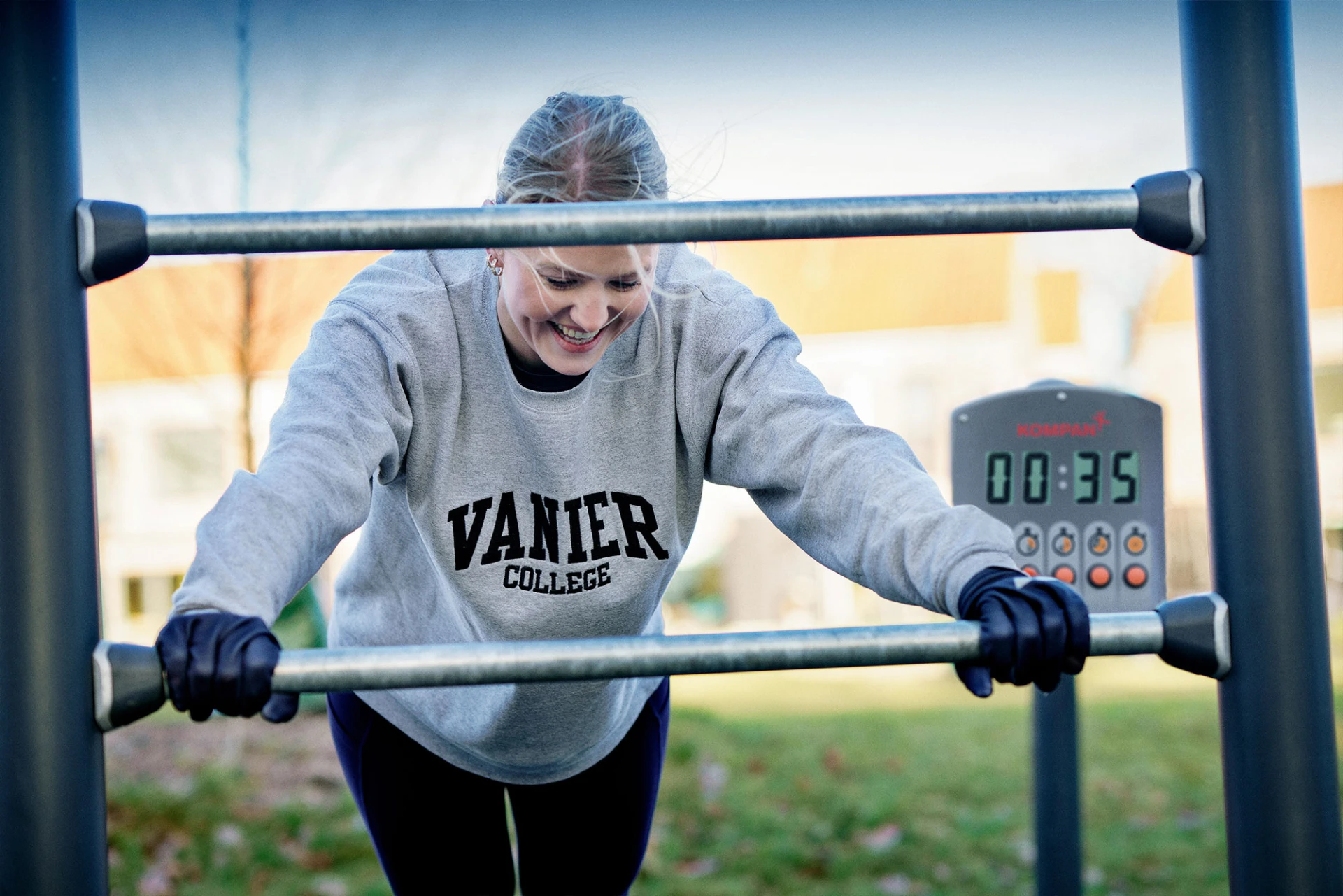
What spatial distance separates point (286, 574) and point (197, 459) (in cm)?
590

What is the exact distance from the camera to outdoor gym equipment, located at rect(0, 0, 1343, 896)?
67 centimetres

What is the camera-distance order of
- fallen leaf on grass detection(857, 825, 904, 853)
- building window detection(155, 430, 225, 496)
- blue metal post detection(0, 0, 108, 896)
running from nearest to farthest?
blue metal post detection(0, 0, 108, 896), fallen leaf on grass detection(857, 825, 904, 853), building window detection(155, 430, 225, 496)

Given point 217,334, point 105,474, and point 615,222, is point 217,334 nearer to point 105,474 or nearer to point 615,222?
point 105,474

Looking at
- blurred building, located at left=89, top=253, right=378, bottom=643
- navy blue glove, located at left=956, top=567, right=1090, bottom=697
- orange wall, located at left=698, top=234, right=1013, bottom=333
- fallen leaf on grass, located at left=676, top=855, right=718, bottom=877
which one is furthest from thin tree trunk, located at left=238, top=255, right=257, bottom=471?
orange wall, located at left=698, top=234, right=1013, bottom=333

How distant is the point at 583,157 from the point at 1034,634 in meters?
0.64

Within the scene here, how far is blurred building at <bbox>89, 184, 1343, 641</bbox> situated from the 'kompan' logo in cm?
387

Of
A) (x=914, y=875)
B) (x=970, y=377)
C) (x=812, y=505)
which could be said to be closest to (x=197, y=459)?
(x=914, y=875)

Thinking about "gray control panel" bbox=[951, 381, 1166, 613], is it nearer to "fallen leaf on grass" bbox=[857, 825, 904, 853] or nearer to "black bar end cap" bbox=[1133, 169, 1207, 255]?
"black bar end cap" bbox=[1133, 169, 1207, 255]

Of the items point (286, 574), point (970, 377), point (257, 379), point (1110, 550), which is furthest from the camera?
point (970, 377)

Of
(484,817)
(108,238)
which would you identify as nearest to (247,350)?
(484,817)

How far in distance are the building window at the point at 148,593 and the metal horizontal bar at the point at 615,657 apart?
6787mm

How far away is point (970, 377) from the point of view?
8500mm

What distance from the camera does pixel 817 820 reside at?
12.0ft

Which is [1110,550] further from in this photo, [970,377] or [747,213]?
[970,377]
